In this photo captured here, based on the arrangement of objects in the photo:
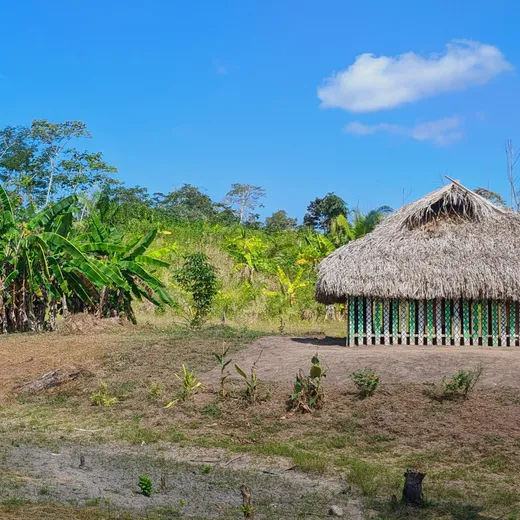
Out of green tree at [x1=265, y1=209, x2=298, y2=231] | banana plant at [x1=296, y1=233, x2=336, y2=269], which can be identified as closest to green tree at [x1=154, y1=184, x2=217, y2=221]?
green tree at [x1=265, y1=209, x2=298, y2=231]

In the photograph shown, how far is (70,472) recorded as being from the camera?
704cm

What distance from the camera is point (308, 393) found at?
924cm

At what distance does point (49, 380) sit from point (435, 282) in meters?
6.21

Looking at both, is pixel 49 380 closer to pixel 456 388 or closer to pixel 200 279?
pixel 456 388

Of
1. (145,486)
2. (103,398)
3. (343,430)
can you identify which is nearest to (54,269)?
(103,398)

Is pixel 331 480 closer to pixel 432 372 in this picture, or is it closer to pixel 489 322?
pixel 432 372

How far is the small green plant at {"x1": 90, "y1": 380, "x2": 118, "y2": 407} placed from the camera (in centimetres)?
988

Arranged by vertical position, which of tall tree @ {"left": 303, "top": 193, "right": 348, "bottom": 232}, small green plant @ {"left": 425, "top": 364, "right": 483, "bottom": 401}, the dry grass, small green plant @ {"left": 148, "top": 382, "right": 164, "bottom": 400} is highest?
tall tree @ {"left": 303, "top": 193, "right": 348, "bottom": 232}

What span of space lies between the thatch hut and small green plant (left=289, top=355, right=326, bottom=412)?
3.83 meters

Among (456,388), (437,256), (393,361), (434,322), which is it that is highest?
(437,256)

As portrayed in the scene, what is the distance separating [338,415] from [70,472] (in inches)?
130

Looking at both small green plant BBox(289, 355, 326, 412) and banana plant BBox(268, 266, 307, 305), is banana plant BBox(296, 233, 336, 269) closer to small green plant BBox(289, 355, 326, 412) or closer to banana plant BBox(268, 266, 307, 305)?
banana plant BBox(268, 266, 307, 305)

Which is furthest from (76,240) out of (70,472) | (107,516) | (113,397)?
(107,516)

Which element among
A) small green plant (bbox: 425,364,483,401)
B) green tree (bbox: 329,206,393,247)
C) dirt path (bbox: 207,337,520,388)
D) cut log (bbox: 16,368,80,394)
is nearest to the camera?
small green plant (bbox: 425,364,483,401)
